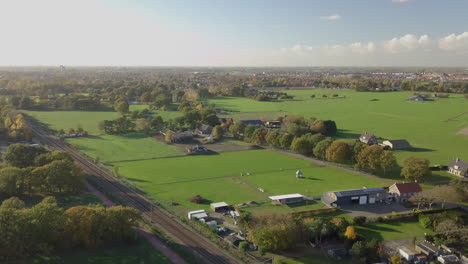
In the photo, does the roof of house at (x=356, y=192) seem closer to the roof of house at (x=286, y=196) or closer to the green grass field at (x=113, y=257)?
the roof of house at (x=286, y=196)

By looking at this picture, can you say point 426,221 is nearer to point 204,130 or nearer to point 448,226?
point 448,226

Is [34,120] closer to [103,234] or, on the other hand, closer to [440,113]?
[103,234]

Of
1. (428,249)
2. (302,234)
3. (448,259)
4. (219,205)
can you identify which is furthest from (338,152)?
(448,259)

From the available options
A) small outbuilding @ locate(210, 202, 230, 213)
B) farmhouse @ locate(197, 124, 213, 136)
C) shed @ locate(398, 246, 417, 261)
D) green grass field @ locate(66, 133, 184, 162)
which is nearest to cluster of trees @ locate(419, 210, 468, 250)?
shed @ locate(398, 246, 417, 261)

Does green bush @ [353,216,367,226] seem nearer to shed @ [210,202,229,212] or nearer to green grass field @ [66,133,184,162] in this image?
shed @ [210,202,229,212]

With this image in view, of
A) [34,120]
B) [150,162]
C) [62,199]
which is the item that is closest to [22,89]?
[34,120]
